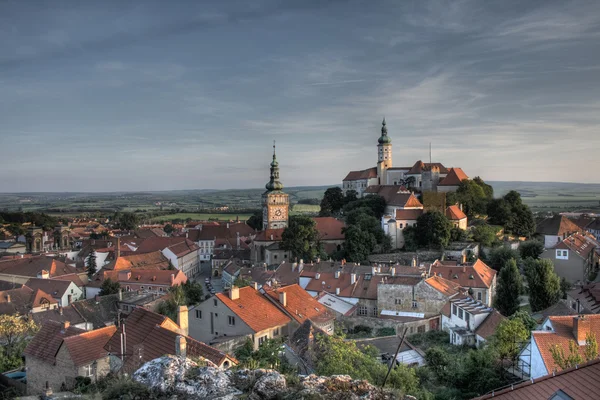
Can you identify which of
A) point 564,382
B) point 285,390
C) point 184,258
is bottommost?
point 184,258

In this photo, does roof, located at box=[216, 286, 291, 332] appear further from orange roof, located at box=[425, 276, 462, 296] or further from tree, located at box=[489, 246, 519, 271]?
tree, located at box=[489, 246, 519, 271]

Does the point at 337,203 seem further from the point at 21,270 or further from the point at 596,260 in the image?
the point at 21,270

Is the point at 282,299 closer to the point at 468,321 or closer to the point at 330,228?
the point at 468,321

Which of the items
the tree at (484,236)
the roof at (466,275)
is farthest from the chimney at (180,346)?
the tree at (484,236)

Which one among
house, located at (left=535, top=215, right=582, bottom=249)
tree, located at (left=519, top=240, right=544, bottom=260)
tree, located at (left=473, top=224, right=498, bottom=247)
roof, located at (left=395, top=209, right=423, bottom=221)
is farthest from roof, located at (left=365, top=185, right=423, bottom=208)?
house, located at (left=535, top=215, right=582, bottom=249)

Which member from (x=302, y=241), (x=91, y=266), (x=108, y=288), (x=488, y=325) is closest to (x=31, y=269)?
(x=91, y=266)

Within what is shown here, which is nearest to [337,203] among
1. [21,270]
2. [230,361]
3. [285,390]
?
[21,270]

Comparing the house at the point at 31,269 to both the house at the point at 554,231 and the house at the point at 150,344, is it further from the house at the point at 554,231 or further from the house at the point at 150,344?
the house at the point at 554,231
